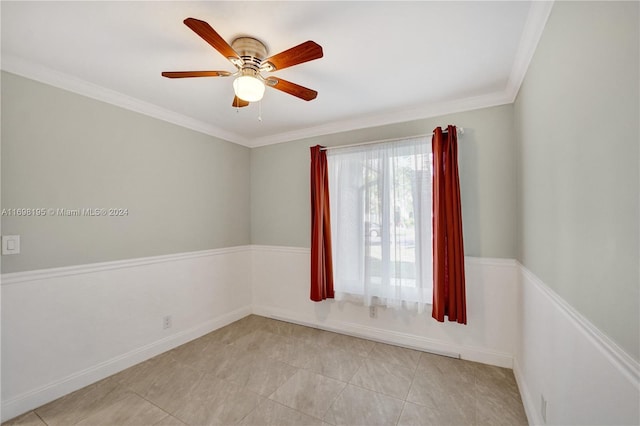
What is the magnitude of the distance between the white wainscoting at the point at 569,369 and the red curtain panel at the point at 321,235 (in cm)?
185

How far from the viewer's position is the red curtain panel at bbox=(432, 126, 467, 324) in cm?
248

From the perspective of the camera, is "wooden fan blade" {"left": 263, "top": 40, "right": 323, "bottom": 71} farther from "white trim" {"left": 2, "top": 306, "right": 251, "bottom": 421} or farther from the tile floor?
"white trim" {"left": 2, "top": 306, "right": 251, "bottom": 421}

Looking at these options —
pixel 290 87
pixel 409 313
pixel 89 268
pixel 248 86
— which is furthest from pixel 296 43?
pixel 409 313

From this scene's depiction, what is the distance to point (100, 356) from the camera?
232 cm

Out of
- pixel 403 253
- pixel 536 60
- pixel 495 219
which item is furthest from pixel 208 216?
pixel 536 60

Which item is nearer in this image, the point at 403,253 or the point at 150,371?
the point at 150,371

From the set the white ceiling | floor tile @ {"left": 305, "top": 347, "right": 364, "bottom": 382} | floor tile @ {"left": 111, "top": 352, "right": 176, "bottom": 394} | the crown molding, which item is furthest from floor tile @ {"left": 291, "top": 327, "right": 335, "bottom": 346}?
the crown molding

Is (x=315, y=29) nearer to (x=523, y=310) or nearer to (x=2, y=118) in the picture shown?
(x=2, y=118)

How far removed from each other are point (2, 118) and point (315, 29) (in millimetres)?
2211

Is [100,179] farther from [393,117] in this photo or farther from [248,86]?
[393,117]

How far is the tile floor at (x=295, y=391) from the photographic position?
187 cm

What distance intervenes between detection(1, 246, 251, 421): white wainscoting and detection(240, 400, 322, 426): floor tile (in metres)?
1.42

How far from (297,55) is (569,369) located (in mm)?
1969

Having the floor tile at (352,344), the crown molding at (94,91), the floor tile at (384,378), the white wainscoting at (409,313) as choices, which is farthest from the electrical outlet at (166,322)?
the crown molding at (94,91)
